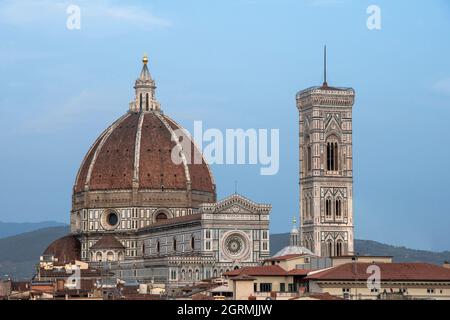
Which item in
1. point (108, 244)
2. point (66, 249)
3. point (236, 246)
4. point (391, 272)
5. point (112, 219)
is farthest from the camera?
point (66, 249)

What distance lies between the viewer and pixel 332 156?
14725 cm

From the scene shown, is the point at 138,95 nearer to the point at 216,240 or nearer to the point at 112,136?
the point at 112,136

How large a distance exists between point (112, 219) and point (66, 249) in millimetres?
5018

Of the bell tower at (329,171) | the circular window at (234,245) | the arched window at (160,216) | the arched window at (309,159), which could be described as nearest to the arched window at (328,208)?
the bell tower at (329,171)

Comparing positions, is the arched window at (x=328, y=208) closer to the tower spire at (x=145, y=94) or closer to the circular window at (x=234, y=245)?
the circular window at (x=234, y=245)

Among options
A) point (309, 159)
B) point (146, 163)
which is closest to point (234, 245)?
point (309, 159)

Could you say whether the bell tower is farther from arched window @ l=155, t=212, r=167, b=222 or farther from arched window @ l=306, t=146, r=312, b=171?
arched window @ l=155, t=212, r=167, b=222

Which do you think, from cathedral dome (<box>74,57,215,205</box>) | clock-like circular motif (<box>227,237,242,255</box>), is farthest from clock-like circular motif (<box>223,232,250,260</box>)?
cathedral dome (<box>74,57,215,205</box>)

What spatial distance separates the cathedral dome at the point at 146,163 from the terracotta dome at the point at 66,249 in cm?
492

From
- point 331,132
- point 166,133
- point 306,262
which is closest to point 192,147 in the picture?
point 166,133

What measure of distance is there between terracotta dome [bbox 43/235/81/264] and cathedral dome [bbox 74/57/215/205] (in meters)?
4.92

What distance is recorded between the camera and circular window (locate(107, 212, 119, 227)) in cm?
16175

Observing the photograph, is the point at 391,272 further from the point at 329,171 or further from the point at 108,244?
the point at 108,244
